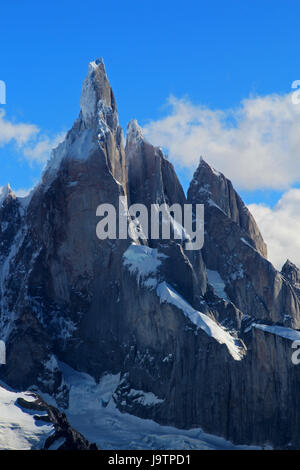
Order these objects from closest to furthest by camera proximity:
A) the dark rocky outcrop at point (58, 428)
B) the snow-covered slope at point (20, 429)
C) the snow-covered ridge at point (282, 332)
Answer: the dark rocky outcrop at point (58, 428), the snow-covered slope at point (20, 429), the snow-covered ridge at point (282, 332)

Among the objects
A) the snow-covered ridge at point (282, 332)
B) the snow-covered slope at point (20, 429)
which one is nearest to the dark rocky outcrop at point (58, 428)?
the snow-covered slope at point (20, 429)

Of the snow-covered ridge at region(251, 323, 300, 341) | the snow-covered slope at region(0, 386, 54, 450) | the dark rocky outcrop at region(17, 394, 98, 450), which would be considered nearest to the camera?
the dark rocky outcrop at region(17, 394, 98, 450)

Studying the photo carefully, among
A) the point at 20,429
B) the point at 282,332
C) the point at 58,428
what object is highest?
the point at 282,332

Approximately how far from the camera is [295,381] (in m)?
195

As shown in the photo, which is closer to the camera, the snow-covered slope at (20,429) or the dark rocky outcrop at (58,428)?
the dark rocky outcrop at (58,428)

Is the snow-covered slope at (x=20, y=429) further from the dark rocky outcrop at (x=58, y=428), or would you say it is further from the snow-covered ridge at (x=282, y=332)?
the snow-covered ridge at (x=282, y=332)

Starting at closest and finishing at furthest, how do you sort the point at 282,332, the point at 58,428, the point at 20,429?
the point at 20,429
the point at 58,428
the point at 282,332

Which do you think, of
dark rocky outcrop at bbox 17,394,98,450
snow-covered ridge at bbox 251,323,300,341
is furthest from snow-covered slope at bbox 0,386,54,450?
snow-covered ridge at bbox 251,323,300,341

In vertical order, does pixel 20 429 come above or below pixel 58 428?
below

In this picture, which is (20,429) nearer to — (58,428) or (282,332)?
(58,428)

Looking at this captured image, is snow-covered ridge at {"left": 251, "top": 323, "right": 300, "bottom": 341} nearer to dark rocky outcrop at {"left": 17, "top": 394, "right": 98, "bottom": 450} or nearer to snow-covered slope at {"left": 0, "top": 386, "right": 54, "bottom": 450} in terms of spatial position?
dark rocky outcrop at {"left": 17, "top": 394, "right": 98, "bottom": 450}

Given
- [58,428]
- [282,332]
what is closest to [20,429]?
[58,428]
